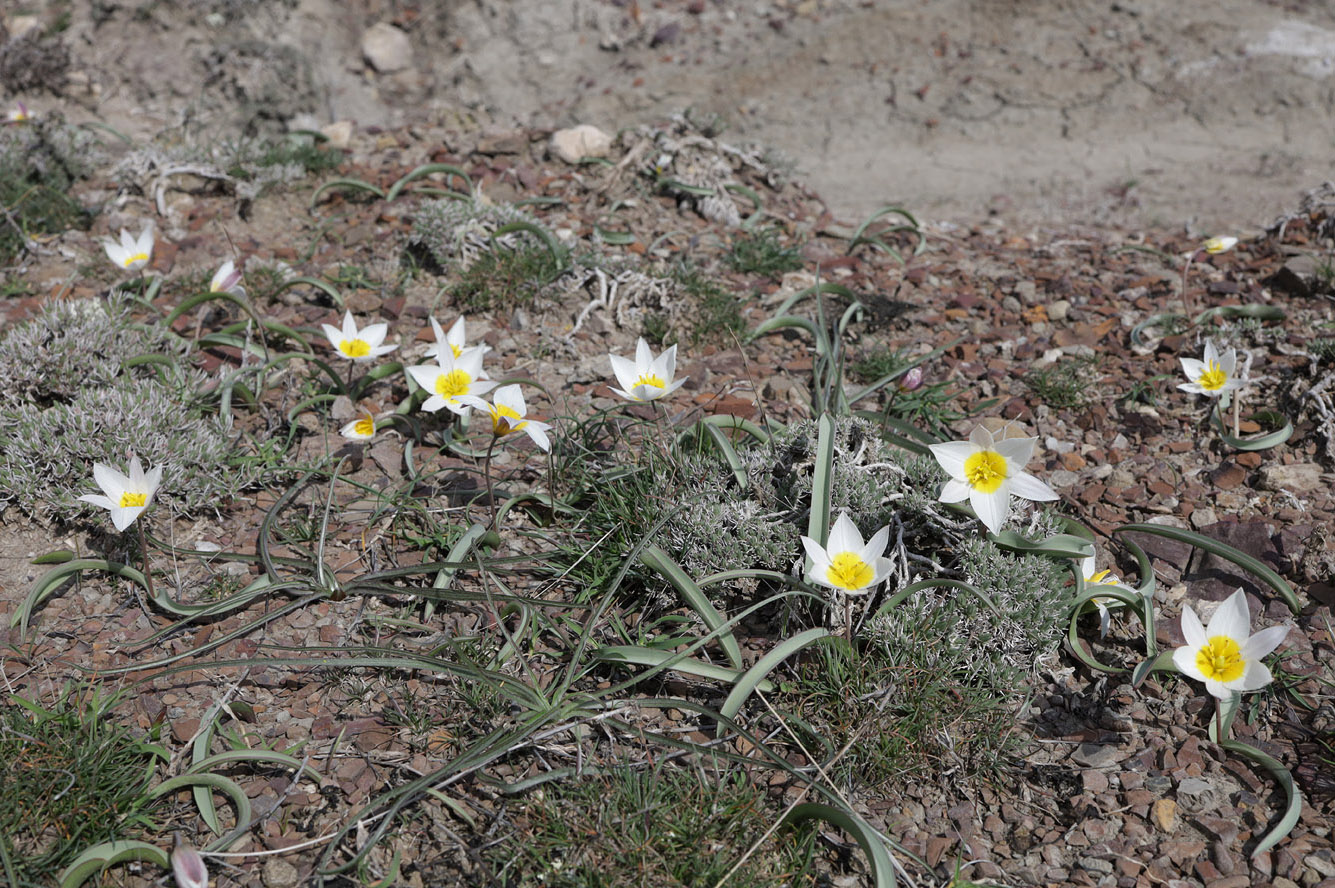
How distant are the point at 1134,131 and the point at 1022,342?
12.1 ft

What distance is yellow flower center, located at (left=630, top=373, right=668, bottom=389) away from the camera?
238 centimetres

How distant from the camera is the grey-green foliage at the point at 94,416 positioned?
2492 mm

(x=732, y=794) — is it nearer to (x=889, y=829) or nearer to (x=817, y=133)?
(x=889, y=829)

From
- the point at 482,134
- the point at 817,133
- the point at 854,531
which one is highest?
the point at 854,531

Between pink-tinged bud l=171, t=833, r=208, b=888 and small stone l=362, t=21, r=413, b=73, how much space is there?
21.3ft

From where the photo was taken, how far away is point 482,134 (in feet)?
16.1

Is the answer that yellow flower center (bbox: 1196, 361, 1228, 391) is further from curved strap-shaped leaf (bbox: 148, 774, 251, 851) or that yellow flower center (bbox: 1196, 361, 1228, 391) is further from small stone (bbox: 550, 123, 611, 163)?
small stone (bbox: 550, 123, 611, 163)

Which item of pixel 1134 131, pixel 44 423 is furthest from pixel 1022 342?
pixel 1134 131

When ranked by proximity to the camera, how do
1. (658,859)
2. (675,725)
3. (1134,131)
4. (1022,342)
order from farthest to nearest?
(1134,131) < (1022,342) < (675,725) < (658,859)

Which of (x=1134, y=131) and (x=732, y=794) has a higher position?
(x=732, y=794)

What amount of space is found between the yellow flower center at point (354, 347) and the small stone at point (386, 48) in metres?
4.90

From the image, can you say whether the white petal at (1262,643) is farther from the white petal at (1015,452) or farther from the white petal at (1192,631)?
the white petal at (1015,452)

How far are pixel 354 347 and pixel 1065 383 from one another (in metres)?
2.38

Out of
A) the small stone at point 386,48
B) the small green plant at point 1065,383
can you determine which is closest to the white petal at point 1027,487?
the small green plant at point 1065,383
